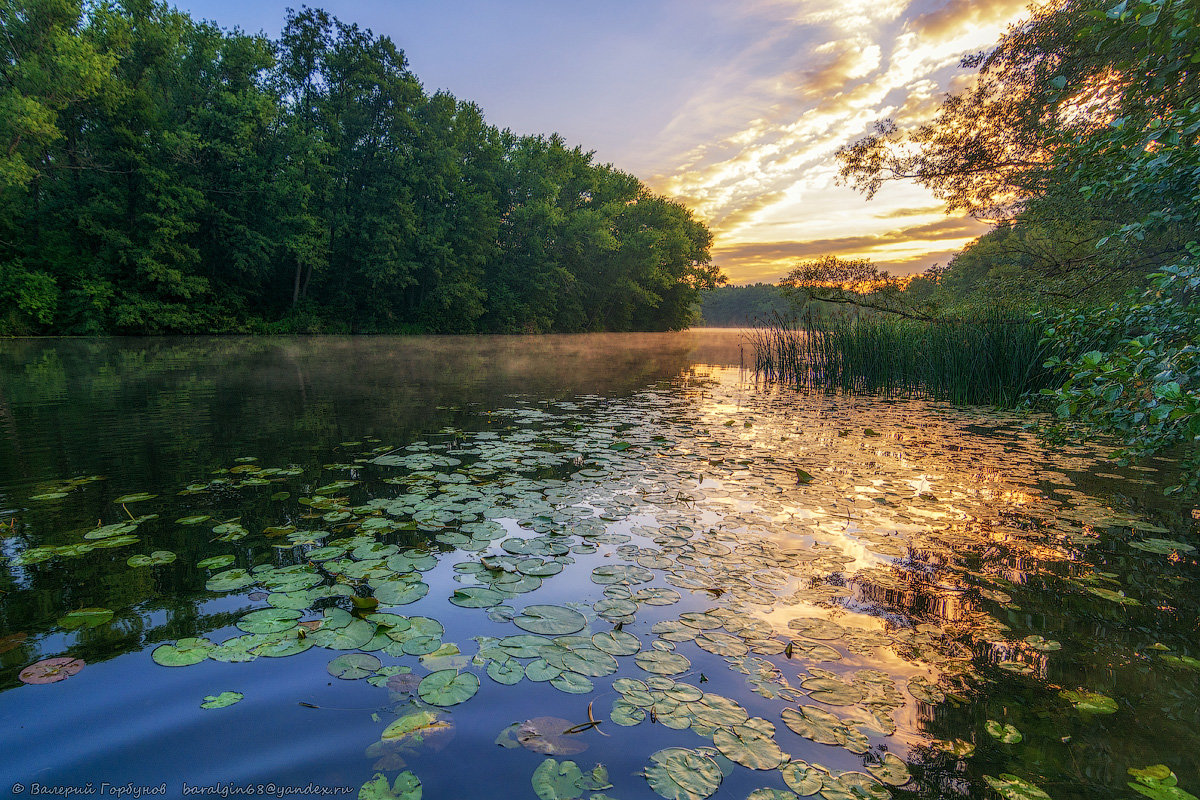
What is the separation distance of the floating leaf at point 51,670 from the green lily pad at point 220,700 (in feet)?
1.98

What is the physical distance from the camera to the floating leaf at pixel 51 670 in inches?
77.1

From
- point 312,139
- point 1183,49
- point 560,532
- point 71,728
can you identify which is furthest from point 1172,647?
point 312,139

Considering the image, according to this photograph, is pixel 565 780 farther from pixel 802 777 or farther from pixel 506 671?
pixel 802 777

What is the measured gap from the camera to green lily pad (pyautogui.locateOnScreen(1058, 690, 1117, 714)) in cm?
193

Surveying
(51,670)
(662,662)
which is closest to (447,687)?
(662,662)

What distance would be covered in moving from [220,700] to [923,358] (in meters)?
12.6

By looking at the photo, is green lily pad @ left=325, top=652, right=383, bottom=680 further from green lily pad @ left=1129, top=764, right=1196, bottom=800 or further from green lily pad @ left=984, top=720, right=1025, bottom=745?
green lily pad @ left=1129, top=764, right=1196, bottom=800

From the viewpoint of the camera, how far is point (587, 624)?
250cm

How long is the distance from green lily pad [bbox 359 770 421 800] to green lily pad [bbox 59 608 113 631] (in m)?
1.81

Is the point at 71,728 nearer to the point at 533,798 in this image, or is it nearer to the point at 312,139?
the point at 533,798

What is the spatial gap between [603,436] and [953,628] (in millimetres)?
4531

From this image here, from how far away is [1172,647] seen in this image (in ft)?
7.70

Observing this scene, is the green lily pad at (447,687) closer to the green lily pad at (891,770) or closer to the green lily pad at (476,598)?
the green lily pad at (476,598)

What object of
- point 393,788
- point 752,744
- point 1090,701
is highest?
point 393,788
